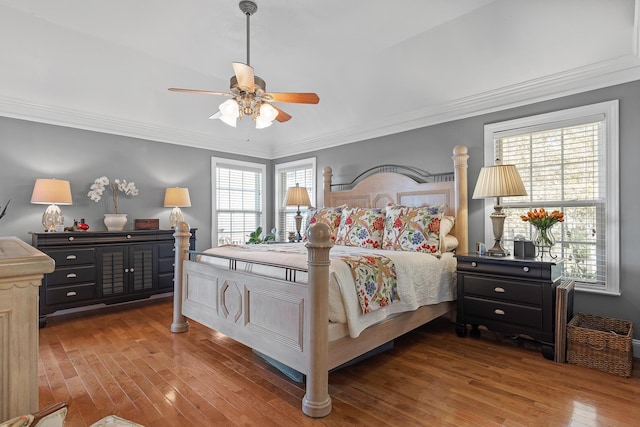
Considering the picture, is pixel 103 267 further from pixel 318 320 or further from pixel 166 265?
pixel 318 320

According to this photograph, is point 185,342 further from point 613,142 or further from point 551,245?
point 613,142

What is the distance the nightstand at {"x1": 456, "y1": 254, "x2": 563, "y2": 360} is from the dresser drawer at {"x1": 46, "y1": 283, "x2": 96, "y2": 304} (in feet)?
13.1

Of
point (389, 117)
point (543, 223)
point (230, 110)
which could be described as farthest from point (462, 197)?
point (230, 110)

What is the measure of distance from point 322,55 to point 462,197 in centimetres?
216

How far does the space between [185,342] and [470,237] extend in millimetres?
3085

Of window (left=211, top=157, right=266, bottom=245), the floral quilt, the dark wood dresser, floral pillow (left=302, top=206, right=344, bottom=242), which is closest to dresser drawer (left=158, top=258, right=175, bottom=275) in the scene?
the dark wood dresser

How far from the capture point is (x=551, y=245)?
299cm

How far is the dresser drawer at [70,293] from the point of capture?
3.59 meters

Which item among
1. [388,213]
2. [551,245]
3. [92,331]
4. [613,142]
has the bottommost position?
[92,331]

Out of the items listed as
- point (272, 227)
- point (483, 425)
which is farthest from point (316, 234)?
point (272, 227)

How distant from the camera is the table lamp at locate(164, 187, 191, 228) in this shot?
4.74 m

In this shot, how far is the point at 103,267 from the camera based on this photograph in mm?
3916

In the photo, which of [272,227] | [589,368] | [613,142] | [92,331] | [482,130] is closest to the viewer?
[589,368]

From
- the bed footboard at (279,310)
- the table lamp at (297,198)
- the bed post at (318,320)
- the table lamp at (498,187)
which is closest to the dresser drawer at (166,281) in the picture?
the bed footboard at (279,310)
